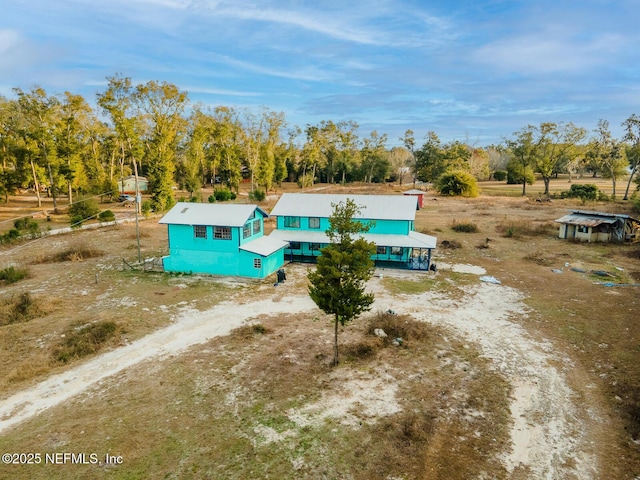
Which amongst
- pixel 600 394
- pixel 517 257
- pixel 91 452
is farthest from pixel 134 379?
pixel 517 257

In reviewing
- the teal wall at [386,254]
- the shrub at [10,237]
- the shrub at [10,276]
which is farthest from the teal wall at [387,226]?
the shrub at [10,237]

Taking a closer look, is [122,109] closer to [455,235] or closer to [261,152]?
[261,152]

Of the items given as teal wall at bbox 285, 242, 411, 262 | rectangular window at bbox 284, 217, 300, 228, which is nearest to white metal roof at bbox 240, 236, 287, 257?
teal wall at bbox 285, 242, 411, 262

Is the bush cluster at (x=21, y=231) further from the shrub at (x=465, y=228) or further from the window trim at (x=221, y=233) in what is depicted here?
the shrub at (x=465, y=228)

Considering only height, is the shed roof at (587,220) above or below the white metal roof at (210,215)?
below

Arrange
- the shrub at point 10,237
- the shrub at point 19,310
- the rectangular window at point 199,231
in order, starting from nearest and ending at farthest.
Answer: the shrub at point 19,310
the rectangular window at point 199,231
the shrub at point 10,237

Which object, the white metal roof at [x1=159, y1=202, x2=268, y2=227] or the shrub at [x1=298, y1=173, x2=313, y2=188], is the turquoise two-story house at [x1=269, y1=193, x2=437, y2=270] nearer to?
the white metal roof at [x1=159, y1=202, x2=268, y2=227]

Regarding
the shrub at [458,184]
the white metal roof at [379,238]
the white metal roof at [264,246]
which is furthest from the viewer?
the shrub at [458,184]
